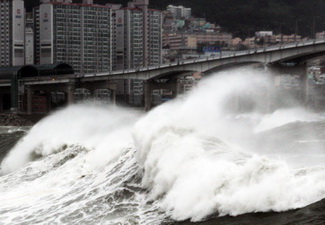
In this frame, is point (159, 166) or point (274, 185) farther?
point (159, 166)

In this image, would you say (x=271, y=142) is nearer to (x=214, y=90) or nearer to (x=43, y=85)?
(x=214, y=90)

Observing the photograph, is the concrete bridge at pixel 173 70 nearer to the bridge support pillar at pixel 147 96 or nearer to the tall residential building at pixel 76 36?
the bridge support pillar at pixel 147 96

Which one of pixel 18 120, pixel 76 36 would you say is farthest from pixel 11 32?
pixel 18 120

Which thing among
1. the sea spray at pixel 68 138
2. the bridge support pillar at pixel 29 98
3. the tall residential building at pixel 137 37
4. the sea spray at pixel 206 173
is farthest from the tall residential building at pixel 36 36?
the sea spray at pixel 206 173

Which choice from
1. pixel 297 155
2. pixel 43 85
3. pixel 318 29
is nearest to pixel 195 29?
pixel 318 29

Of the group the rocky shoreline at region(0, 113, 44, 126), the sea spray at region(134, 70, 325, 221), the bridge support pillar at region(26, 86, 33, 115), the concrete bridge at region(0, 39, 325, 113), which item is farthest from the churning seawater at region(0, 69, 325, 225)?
the bridge support pillar at region(26, 86, 33, 115)
